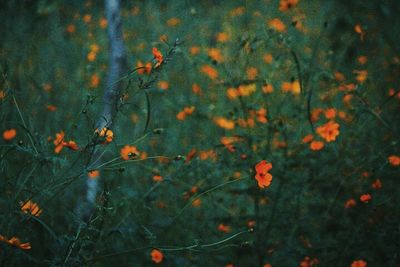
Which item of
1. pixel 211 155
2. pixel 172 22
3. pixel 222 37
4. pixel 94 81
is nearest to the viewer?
pixel 211 155

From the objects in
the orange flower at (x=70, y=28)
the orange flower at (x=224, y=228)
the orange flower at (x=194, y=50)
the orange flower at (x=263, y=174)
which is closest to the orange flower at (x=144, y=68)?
Answer: the orange flower at (x=263, y=174)

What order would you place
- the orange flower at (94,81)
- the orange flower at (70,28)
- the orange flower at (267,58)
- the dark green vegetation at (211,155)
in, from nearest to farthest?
the dark green vegetation at (211,155), the orange flower at (94,81), the orange flower at (267,58), the orange flower at (70,28)

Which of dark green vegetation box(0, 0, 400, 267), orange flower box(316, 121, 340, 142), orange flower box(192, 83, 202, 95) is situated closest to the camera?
dark green vegetation box(0, 0, 400, 267)

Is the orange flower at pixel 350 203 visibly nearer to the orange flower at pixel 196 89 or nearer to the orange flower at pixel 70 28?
the orange flower at pixel 196 89

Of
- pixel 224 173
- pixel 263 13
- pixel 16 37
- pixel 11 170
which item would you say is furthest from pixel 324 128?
pixel 16 37

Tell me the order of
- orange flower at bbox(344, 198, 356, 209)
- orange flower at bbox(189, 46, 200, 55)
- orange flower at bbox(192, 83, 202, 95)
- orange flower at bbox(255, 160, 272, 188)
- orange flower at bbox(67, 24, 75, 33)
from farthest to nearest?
orange flower at bbox(67, 24, 75, 33)
orange flower at bbox(189, 46, 200, 55)
orange flower at bbox(192, 83, 202, 95)
orange flower at bbox(344, 198, 356, 209)
orange flower at bbox(255, 160, 272, 188)

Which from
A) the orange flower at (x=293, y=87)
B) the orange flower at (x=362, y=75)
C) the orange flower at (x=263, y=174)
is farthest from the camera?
the orange flower at (x=293, y=87)

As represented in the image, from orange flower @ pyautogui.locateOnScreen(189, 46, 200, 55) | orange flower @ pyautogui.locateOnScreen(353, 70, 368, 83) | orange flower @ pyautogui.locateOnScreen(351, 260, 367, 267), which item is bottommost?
orange flower @ pyautogui.locateOnScreen(189, 46, 200, 55)

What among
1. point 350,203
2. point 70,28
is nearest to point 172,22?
point 70,28

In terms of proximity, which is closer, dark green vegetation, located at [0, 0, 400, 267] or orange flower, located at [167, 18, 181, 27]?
dark green vegetation, located at [0, 0, 400, 267]

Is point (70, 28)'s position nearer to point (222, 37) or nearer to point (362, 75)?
point (222, 37)

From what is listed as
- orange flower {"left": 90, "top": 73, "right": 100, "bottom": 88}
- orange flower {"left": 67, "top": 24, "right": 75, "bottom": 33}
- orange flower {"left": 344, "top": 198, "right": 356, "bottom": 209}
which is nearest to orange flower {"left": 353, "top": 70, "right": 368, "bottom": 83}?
orange flower {"left": 344, "top": 198, "right": 356, "bottom": 209}

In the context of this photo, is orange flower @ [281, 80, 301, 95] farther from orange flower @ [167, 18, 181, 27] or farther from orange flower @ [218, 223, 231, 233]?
orange flower @ [167, 18, 181, 27]

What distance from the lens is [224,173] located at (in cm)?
208
